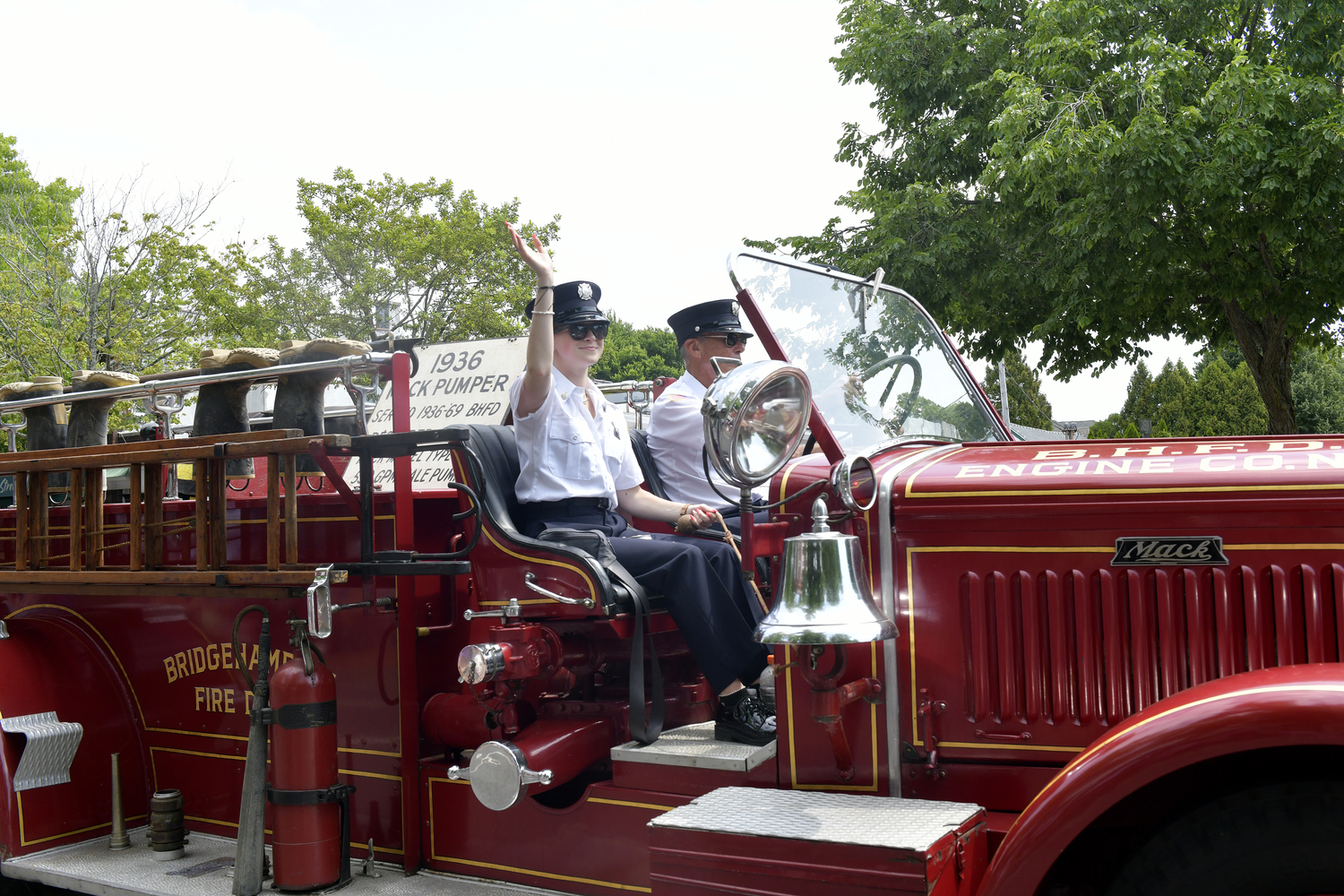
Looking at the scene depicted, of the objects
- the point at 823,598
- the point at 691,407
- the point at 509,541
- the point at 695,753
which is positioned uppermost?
the point at 691,407

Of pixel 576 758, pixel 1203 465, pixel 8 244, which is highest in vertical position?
pixel 8 244

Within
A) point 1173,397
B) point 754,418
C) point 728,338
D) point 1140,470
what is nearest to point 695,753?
point 754,418

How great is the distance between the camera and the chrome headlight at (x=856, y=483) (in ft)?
7.83

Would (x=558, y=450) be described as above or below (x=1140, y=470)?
above

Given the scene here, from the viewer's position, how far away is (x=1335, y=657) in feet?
7.03

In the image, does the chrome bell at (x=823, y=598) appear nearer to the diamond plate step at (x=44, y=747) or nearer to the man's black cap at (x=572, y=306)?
the man's black cap at (x=572, y=306)

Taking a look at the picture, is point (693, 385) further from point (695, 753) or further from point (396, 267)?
Answer: point (396, 267)

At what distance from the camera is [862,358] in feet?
10.2

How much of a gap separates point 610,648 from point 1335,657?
192cm

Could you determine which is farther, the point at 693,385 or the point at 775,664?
the point at 693,385

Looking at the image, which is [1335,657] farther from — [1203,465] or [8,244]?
[8,244]

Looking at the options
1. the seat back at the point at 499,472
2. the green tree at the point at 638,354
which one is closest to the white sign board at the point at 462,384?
the seat back at the point at 499,472

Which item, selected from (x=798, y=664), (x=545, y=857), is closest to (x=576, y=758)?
(x=545, y=857)

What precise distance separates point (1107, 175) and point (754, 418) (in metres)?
8.98
